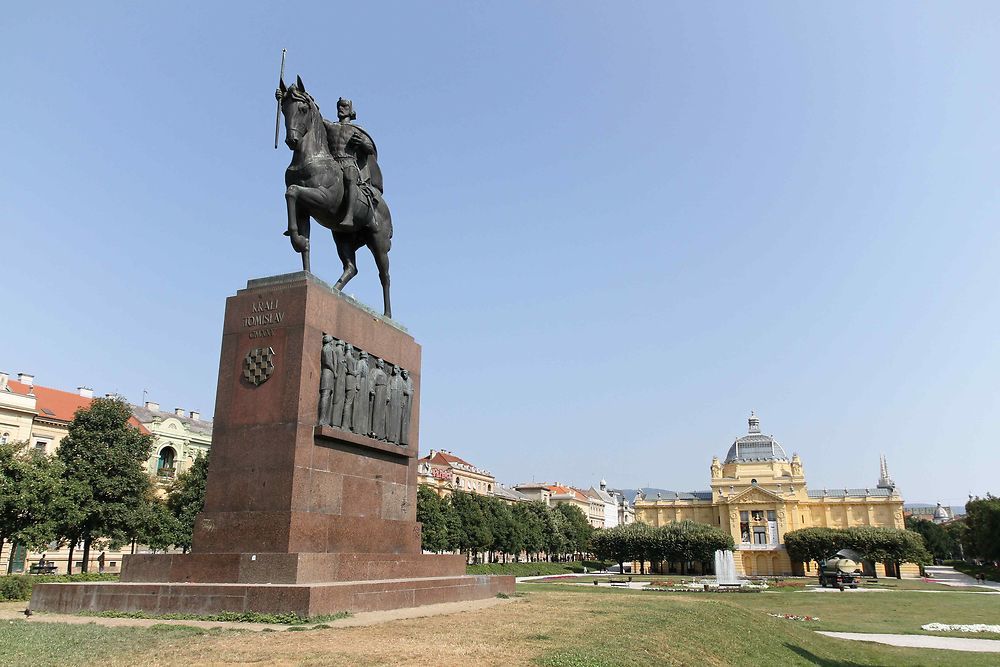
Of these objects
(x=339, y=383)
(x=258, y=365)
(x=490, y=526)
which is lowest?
(x=490, y=526)

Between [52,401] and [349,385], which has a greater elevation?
[52,401]

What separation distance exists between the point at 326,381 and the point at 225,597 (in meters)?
4.26

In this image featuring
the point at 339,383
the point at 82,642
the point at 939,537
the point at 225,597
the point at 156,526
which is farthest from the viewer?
the point at 939,537

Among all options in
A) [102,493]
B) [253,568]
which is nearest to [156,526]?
→ [102,493]

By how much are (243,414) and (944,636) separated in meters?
20.2

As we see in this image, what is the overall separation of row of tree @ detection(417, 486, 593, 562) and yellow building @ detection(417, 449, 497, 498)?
10.1 m

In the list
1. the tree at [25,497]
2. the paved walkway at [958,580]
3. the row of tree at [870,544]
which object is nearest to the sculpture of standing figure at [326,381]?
the tree at [25,497]

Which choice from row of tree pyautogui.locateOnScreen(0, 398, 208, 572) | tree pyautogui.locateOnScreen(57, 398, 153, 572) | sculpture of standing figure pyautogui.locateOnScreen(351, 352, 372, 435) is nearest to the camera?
sculpture of standing figure pyautogui.locateOnScreen(351, 352, 372, 435)

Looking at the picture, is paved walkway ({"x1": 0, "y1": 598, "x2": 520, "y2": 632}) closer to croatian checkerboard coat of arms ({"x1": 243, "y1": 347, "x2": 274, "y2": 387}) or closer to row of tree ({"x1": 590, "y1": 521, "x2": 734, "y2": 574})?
croatian checkerboard coat of arms ({"x1": 243, "y1": 347, "x2": 274, "y2": 387})

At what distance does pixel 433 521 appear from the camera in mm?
58000

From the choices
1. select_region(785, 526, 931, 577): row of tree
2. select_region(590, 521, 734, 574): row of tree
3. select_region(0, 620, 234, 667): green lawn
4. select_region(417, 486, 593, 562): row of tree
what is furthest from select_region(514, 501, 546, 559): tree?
select_region(0, 620, 234, 667): green lawn

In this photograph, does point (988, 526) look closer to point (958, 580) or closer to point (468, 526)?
point (958, 580)

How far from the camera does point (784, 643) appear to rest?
15.5 metres

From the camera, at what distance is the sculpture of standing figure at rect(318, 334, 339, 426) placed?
13270mm
